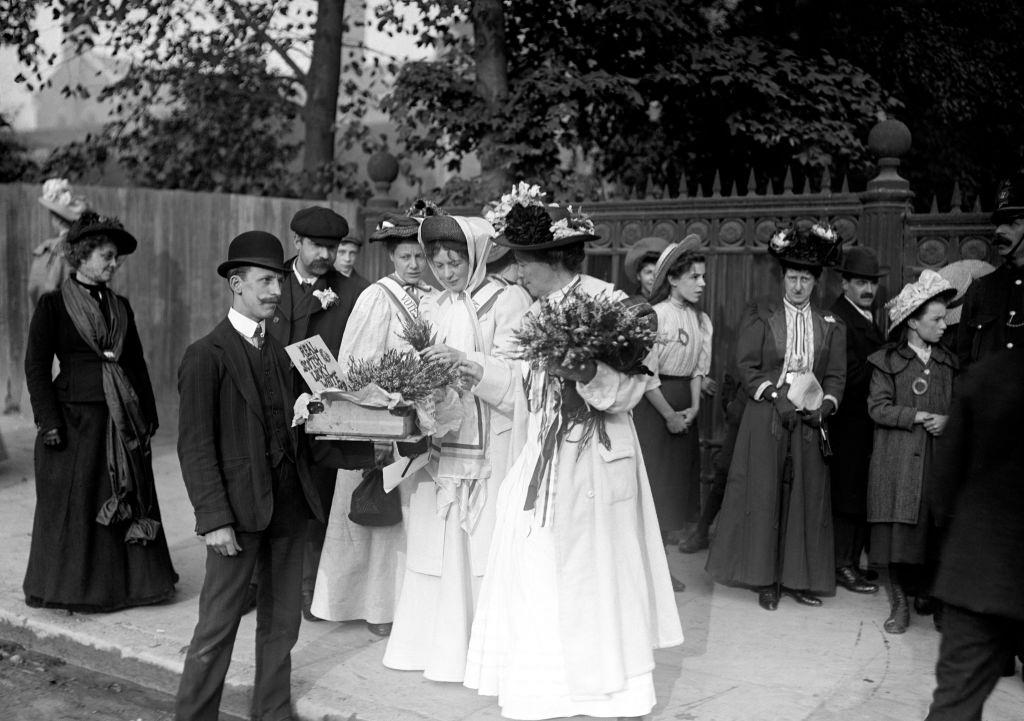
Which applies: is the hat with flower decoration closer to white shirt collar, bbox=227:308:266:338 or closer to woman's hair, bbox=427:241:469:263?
woman's hair, bbox=427:241:469:263

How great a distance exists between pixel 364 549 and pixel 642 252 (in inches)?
114

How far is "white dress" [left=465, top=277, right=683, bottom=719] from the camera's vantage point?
461cm

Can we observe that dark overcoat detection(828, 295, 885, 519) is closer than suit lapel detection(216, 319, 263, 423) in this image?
No

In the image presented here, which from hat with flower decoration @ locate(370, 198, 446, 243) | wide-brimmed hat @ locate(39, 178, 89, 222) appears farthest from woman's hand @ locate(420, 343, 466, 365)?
wide-brimmed hat @ locate(39, 178, 89, 222)

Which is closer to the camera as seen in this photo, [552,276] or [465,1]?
[552,276]

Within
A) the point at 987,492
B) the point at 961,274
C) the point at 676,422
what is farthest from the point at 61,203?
the point at 987,492

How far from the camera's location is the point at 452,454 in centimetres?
541

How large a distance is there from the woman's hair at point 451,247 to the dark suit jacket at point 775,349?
6.84 ft

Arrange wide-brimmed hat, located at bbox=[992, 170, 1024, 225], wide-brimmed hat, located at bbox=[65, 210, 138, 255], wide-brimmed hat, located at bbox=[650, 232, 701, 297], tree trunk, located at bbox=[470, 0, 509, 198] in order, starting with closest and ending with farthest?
wide-brimmed hat, located at bbox=[992, 170, 1024, 225]
wide-brimmed hat, located at bbox=[65, 210, 138, 255]
wide-brimmed hat, located at bbox=[650, 232, 701, 297]
tree trunk, located at bbox=[470, 0, 509, 198]

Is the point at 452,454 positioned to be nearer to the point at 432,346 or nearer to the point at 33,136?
the point at 432,346

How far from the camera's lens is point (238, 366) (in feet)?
15.3

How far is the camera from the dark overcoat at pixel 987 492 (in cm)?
383

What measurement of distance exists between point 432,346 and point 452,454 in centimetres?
63

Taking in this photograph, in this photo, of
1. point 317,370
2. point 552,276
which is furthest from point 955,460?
point 317,370
